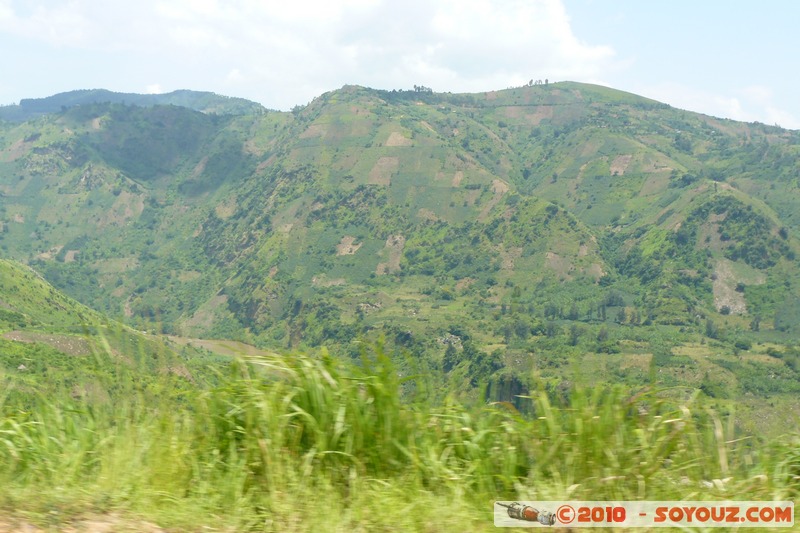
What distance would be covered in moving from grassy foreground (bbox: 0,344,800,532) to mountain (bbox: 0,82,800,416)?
223 ft

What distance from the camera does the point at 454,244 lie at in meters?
147

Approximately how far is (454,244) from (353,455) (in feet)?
471

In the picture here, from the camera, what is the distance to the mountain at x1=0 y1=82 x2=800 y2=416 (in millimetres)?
107625

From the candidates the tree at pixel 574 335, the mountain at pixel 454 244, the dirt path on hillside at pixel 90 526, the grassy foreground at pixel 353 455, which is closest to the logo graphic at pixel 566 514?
the grassy foreground at pixel 353 455

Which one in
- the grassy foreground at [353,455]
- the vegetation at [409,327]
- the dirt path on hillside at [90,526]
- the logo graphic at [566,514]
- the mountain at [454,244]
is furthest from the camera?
the mountain at [454,244]

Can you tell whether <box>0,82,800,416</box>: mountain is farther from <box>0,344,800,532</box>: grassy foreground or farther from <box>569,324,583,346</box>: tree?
<box>0,344,800,532</box>: grassy foreground

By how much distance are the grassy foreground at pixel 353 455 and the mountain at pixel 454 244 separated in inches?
2672

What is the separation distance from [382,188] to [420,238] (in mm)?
19701

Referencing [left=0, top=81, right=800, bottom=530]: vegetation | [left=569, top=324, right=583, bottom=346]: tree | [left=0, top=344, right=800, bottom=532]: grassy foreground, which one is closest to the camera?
[left=0, top=344, right=800, bottom=532]: grassy foreground

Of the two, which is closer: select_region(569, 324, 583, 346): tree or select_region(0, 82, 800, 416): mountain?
select_region(569, 324, 583, 346): tree

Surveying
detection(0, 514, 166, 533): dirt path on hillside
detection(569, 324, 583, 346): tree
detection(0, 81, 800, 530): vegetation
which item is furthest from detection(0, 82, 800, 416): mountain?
detection(0, 514, 166, 533): dirt path on hillside

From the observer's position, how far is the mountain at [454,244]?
108 m

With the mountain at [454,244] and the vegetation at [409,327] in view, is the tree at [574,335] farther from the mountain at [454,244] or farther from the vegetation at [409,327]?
the vegetation at [409,327]

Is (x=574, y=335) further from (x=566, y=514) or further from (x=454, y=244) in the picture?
(x=566, y=514)
